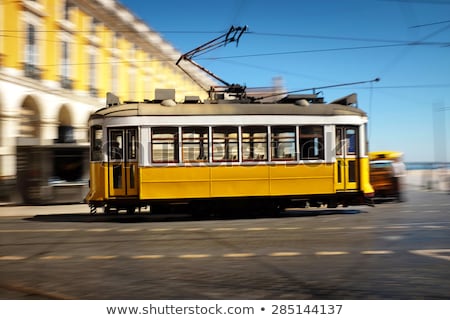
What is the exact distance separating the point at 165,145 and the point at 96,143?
178cm

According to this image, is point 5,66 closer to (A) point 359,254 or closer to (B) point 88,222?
(B) point 88,222

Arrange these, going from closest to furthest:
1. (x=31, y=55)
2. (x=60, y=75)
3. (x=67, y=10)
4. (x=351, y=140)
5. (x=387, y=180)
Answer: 1. (x=351, y=140)
2. (x=387, y=180)
3. (x=31, y=55)
4. (x=67, y=10)
5. (x=60, y=75)

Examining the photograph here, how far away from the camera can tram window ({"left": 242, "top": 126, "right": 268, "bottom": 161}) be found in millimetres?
10602

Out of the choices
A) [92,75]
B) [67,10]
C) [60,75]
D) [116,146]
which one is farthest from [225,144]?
[67,10]

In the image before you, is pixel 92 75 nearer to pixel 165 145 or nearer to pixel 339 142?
pixel 165 145

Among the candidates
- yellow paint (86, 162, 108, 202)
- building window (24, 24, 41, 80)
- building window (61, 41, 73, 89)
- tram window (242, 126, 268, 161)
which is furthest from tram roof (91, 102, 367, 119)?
building window (61, 41, 73, 89)

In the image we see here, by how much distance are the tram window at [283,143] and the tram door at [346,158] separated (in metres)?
1.22

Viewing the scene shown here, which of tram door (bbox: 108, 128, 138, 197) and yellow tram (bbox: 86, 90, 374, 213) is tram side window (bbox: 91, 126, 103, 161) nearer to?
yellow tram (bbox: 86, 90, 374, 213)

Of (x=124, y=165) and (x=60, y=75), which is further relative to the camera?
(x=60, y=75)

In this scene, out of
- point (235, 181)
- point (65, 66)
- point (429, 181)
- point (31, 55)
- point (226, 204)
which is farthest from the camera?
point (429, 181)

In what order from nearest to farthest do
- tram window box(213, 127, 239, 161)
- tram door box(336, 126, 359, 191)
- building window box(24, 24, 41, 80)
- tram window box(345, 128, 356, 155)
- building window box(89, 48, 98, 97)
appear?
tram window box(213, 127, 239, 161)
tram door box(336, 126, 359, 191)
tram window box(345, 128, 356, 155)
building window box(24, 24, 41, 80)
building window box(89, 48, 98, 97)

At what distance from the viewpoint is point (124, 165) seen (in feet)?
34.1

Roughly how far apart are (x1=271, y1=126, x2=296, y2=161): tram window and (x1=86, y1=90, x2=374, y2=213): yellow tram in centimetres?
3

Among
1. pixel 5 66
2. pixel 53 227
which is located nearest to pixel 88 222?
pixel 53 227
